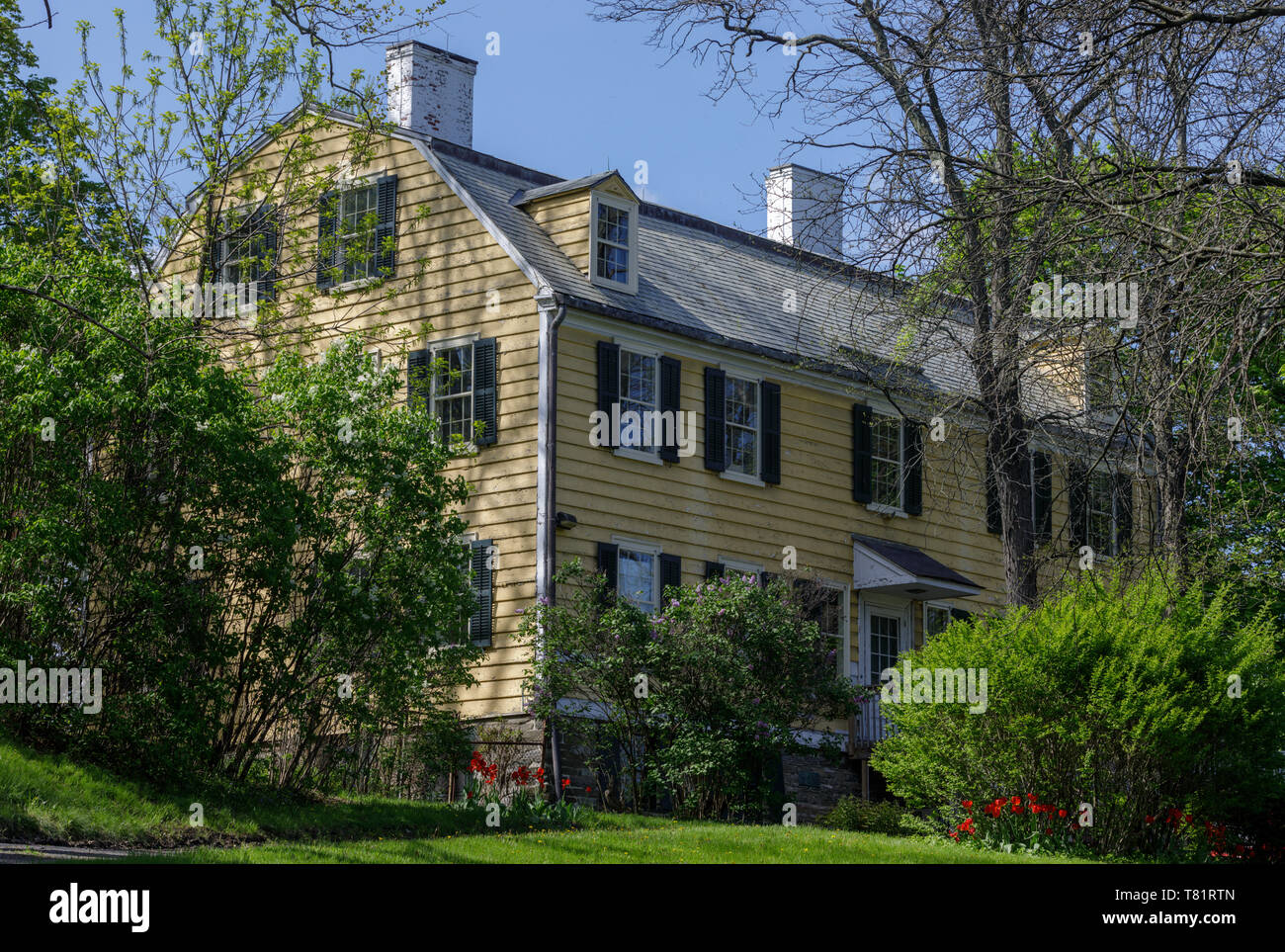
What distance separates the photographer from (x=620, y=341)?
20.3 metres

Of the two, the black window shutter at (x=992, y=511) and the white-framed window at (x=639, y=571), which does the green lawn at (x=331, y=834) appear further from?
the black window shutter at (x=992, y=511)

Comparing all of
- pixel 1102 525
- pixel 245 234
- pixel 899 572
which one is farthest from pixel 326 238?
pixel 1102 525

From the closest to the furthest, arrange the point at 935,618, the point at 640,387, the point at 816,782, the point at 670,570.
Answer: the point at 670,570 → the point at 640,387 → the point at 816,782 → the point at 935,618

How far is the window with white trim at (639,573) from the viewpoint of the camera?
19797 mm

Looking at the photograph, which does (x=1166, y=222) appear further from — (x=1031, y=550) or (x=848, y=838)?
(x=1031, y=550)

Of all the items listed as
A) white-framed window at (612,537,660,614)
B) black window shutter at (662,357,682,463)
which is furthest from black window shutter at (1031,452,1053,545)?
white-framed window at (612,537,660,614)

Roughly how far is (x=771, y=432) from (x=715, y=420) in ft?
3.45

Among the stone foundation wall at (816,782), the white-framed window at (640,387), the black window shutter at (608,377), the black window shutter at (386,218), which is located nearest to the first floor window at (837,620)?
the stone foundation wall at (816,782)

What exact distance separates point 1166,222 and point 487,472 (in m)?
10.9

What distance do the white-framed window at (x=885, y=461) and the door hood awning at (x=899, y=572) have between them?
647 mm

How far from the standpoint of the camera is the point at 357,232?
767 inches

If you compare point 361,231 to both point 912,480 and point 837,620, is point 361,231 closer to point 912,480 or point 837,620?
point 837,620

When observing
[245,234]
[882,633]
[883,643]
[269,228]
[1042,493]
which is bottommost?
[883,643]

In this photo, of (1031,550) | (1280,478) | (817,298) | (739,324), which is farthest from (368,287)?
(1280,478)
